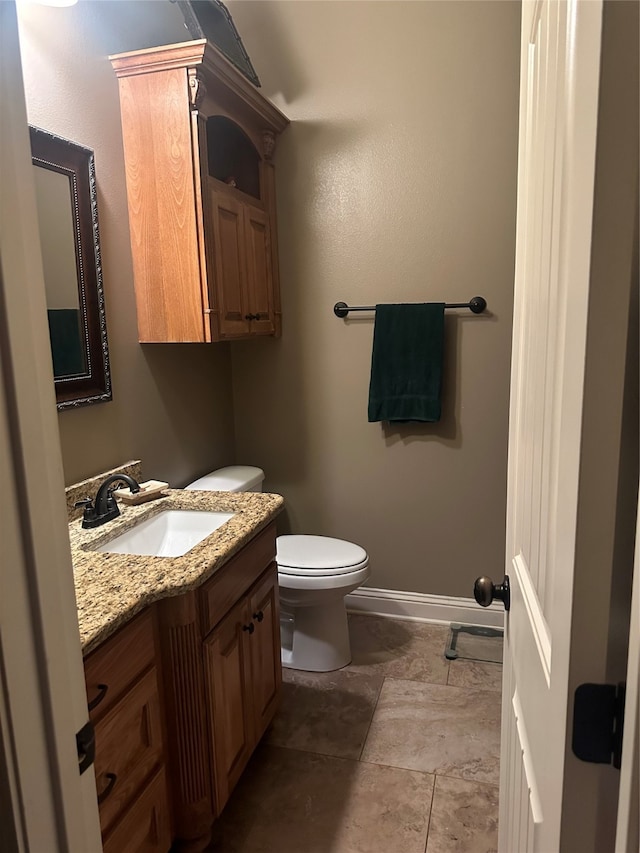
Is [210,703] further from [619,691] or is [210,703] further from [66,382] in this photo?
[619,691]

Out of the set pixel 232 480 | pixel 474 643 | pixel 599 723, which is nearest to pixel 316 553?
pixel 232 480

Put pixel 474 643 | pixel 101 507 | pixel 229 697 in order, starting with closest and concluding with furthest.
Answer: pixel 229 697, pixel 101 507, pixel 474 643

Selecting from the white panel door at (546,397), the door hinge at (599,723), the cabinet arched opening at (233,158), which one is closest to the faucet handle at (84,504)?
the white panel door at (546,397)

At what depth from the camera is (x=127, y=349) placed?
2107 mm

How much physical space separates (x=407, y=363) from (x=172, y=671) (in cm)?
160

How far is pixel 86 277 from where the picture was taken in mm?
1876

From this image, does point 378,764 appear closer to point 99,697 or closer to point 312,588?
point 312,588

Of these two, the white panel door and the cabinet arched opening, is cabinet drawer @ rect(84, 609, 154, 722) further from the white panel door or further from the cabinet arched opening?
the cabinet arched opening

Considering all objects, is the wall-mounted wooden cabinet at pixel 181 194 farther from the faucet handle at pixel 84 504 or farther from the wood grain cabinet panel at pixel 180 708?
the wood grain cabinet panel at pixel 180 708

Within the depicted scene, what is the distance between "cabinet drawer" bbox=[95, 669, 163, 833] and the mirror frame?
0.85 meters

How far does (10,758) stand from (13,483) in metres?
0.27

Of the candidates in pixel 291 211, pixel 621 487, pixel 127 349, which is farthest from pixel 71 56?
pixel 621 487

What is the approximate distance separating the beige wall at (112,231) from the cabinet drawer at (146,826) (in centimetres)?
90

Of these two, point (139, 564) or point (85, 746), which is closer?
point (85, 746)
